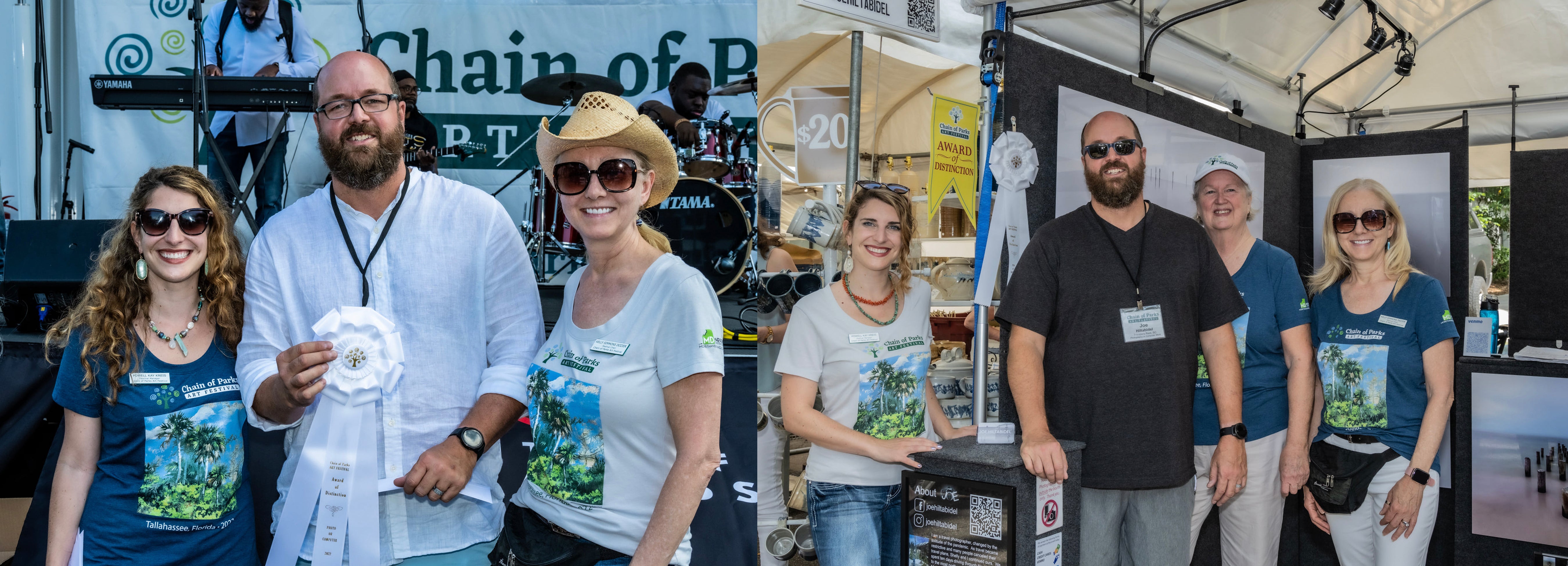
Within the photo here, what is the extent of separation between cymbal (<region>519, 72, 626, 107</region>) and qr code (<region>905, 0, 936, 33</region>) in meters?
1.96

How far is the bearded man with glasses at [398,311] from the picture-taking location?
186 centimetres

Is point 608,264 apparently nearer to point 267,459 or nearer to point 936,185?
point 936,185

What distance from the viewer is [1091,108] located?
2.71 m

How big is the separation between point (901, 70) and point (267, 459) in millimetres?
2105

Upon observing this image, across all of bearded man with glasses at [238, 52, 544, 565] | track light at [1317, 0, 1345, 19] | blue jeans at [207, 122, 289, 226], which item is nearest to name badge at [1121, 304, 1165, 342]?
bearded man with glasses at [238, 52, 544, 565]

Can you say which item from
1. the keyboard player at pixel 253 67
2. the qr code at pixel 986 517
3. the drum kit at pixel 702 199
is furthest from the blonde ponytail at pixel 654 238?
the keyboard player at pixel 253 67

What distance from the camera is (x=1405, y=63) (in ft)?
14.8

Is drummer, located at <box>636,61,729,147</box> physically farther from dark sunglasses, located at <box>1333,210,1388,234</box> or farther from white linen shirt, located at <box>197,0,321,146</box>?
dark sunglasses, located at <box>1333,210,1388,234</box>

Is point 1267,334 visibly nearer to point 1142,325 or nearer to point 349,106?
point 1142,325

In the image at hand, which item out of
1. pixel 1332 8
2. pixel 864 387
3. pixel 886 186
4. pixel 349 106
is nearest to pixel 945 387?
pixel 864 387

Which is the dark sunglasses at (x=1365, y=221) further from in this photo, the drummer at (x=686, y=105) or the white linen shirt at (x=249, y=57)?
the white linen shirt at (x=249, y=57)

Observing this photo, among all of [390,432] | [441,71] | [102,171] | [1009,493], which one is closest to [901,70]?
[1009,493]

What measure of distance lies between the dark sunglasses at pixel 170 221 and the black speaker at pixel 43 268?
154 centimetres

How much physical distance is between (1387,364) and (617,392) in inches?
101
